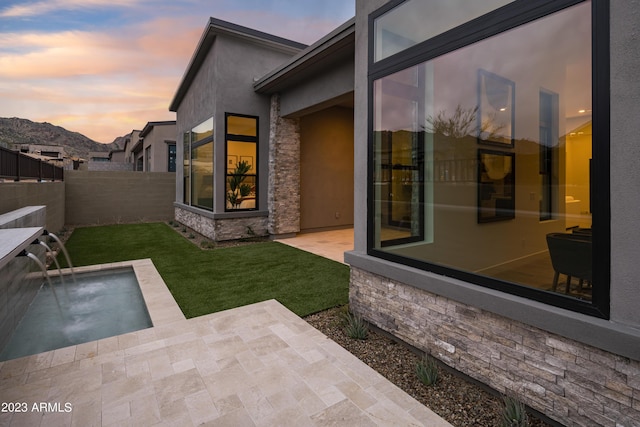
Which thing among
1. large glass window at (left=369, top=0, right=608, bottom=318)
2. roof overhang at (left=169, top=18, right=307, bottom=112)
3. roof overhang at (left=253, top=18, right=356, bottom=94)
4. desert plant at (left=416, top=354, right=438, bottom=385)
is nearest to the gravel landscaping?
desert plant at (left=416, top=354, right=438, bottom=385)

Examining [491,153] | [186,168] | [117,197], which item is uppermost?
[186,168]

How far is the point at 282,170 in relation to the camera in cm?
884

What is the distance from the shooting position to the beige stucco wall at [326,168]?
9797 millimetres

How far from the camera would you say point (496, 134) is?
8.88 feet

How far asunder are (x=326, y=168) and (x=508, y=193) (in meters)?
7.87

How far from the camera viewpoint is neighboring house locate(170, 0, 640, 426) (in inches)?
68.9

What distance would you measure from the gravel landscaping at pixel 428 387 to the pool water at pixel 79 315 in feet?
8.20

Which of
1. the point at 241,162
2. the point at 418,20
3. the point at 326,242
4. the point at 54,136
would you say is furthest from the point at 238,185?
the point at 54,136

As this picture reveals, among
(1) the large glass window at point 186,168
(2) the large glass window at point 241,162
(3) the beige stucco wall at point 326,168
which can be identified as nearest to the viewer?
(2) the large glass window at point 241,162

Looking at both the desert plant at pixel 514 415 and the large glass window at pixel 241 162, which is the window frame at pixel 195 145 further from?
the desert plant at pixel 514 415

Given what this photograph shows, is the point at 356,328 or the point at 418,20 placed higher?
the point at 418,20

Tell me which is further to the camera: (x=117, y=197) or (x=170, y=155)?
(x=170, y=155)

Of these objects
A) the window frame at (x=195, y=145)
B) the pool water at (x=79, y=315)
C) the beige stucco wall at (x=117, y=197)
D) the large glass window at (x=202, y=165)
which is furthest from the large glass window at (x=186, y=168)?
the pool water at (x=79, y=315)

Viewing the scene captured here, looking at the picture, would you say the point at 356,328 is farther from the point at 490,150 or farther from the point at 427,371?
the point at 490,150
